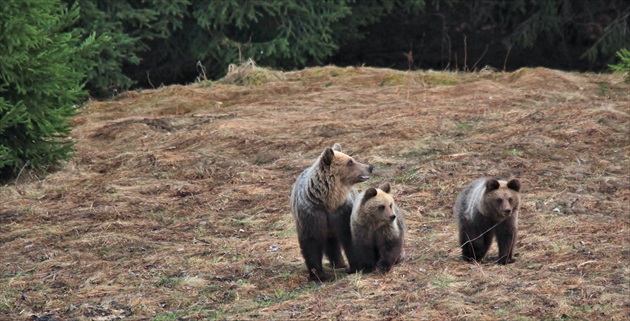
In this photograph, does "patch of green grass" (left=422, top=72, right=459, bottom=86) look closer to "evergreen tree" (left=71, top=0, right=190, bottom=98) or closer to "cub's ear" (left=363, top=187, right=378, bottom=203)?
"evergreen tree" (left=71, top=0, right=190, bottom=98)

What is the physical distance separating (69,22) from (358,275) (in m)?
6.59

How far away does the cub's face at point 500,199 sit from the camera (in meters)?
7.91

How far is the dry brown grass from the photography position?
7.51 meters

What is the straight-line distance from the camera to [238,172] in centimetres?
1210

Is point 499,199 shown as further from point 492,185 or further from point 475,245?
point 475,245

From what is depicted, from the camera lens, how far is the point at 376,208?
768 centimetres

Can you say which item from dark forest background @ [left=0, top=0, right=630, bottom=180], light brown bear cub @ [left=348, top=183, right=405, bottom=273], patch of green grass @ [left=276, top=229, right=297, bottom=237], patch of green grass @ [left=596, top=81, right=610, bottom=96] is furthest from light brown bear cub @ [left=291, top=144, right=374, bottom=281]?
patch of green grass @ [left=596, top=81, right=610, bottom=96]

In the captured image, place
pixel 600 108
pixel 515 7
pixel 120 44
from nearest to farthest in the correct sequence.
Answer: pixel 600 108
pixel 120 44
pixel 515 7

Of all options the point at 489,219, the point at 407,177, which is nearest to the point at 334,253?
the point at 489,219

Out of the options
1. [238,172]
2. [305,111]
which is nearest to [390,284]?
[238,172]

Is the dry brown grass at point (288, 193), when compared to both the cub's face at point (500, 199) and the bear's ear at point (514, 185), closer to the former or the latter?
the cub's face at point (500, 199)

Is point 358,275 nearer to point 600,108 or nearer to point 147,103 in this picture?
point 600,108

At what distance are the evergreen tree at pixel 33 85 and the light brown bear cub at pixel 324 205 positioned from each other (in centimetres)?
507

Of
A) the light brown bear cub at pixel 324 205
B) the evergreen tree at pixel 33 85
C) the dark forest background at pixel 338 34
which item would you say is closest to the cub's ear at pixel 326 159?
the light brown bear cub at pixel 324 205
